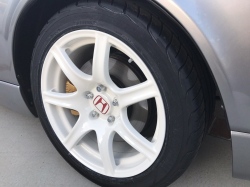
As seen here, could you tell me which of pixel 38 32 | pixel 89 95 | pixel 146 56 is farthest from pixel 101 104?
pixel 38 32

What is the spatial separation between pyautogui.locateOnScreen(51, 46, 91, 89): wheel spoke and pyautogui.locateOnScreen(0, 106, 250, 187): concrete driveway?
526 millimetres

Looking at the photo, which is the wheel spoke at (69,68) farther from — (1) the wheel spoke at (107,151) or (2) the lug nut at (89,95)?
(1) the wheel spoke at (107,151)

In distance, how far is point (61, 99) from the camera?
46.6 inches

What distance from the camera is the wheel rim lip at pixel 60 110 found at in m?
0.89

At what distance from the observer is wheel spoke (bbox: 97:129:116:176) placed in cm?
110

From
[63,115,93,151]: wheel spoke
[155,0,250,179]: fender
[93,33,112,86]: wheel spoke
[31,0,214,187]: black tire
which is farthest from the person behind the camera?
[63,115,93,151]: wheel spoke

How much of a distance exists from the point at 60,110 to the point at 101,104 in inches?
11.0

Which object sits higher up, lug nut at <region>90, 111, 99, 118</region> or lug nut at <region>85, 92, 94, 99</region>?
lug nut at <region>85, 92, 94, 99</region>

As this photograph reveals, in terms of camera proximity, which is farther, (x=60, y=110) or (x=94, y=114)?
(x=60, y=110)

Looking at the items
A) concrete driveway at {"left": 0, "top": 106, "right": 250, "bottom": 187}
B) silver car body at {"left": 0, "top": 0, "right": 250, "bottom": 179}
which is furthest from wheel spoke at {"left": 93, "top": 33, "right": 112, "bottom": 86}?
concrete driveway at {"left": 0, "top": 106, "right": 250, "bottom": 187}

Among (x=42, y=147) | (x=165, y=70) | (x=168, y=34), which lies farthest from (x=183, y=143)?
(x=42, y=147)

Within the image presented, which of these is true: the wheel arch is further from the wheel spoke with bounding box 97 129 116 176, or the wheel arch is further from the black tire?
the wheel spoke with bounding box 97 129 116 176

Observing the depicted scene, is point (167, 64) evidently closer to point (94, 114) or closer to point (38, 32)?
point (94, 114)

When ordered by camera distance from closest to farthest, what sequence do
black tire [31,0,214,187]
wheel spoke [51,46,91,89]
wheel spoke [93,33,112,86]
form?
1. black tire [31,0,214,187]
2. wheel spoke [93,33,112,86]
3. wheel spoke [51,46,91,89]
